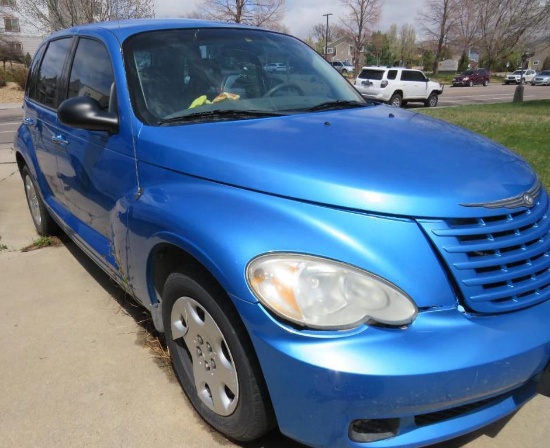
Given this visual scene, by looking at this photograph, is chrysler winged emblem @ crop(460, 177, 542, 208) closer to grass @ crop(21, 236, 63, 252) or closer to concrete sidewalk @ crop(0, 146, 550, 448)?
concrete sidewalk @ crop(0, 146, 550, 448)

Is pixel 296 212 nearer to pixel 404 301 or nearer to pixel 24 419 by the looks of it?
pixel 404 301

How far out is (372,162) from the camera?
6.79ft

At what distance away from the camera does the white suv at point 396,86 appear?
79.2ft

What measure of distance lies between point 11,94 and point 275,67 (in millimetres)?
28436

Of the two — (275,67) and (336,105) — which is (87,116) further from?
(336,105)

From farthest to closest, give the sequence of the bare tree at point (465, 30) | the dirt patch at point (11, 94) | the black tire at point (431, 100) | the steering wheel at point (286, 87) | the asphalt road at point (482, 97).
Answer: the bare tree at point (465, 30), the asphalt road at point (482, 97), the dirt patch at point (11, 94), the black tire at point (431, 100), the steering wheel at point (286, 87)

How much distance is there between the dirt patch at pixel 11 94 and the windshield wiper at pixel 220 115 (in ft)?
85.8

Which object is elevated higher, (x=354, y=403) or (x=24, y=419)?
(x=354, y=403)

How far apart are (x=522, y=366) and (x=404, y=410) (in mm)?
505

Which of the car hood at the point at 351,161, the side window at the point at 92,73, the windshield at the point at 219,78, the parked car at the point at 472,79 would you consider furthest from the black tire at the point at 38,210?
the parked car at the point at 472,79

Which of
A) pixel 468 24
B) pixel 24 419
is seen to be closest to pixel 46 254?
pixel 24 419

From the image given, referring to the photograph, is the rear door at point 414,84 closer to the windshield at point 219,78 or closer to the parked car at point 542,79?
the windshield at point 219,78

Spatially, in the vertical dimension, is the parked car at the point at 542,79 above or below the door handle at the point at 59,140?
below

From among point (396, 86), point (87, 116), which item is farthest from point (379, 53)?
point (87, 116)
